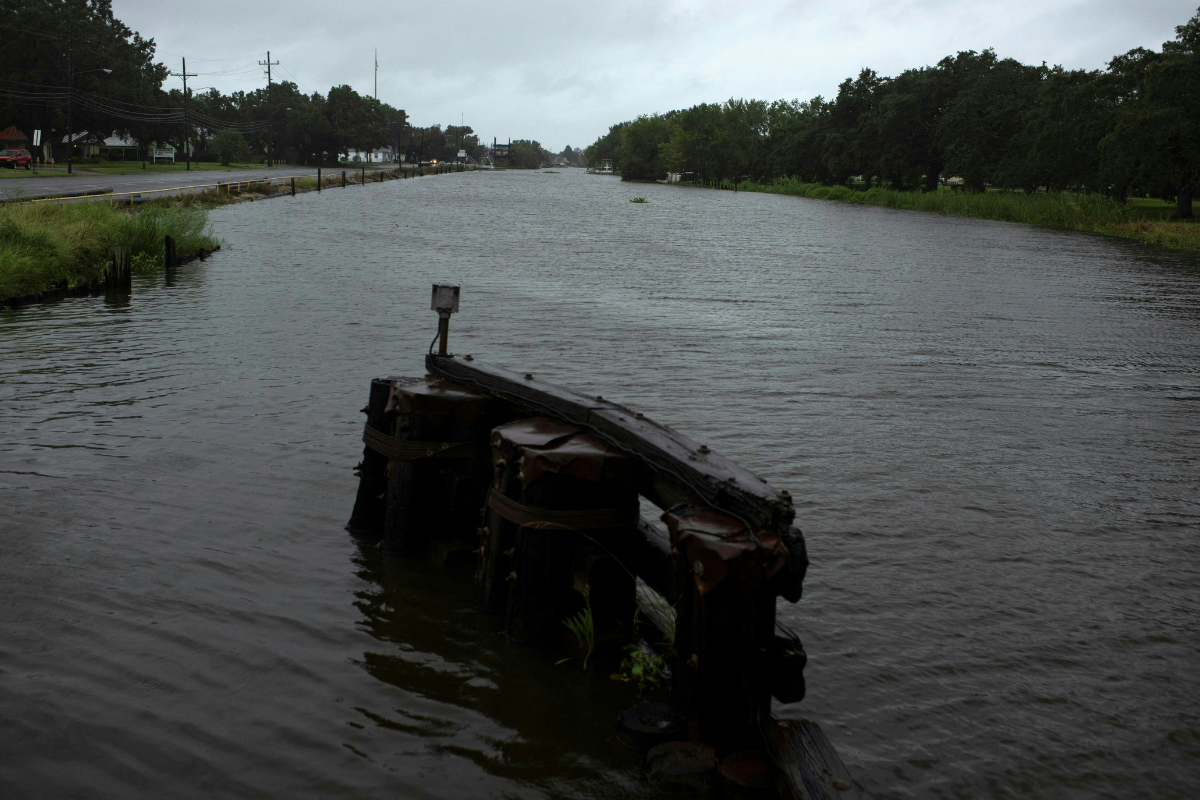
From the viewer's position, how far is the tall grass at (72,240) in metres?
17.0

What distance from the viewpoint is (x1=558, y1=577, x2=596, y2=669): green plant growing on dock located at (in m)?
4.81

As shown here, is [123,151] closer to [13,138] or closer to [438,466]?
[13,138]

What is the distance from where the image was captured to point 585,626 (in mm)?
4859

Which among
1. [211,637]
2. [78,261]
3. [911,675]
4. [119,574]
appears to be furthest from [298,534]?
[78,261]

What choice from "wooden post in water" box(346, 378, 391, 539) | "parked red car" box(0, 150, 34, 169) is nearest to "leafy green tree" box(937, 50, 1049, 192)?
"parked red car" box(0, 150, 34, 169)

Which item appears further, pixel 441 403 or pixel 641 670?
pixel 441 403

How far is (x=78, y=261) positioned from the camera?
19125 mm

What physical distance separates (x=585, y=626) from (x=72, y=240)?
18.7 meters

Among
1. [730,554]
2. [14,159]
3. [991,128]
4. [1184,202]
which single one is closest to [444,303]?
[730,554]

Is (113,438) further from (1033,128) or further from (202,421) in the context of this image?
(1033,128)

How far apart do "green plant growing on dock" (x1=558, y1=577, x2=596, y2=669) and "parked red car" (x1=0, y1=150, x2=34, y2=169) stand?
219 feet

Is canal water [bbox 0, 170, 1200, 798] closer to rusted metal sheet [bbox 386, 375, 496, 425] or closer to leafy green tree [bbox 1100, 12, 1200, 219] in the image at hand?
rusted metal sheet [bbox 386, 375, 496, 425]

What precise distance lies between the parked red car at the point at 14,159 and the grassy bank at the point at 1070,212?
212ft

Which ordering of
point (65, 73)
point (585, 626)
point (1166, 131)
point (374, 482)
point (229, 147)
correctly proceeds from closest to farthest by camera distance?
1. point (585, 626)
2. point (374, 482)
3. point (1166, 131)
4. point (65, 73)
5. point (229, 147)
